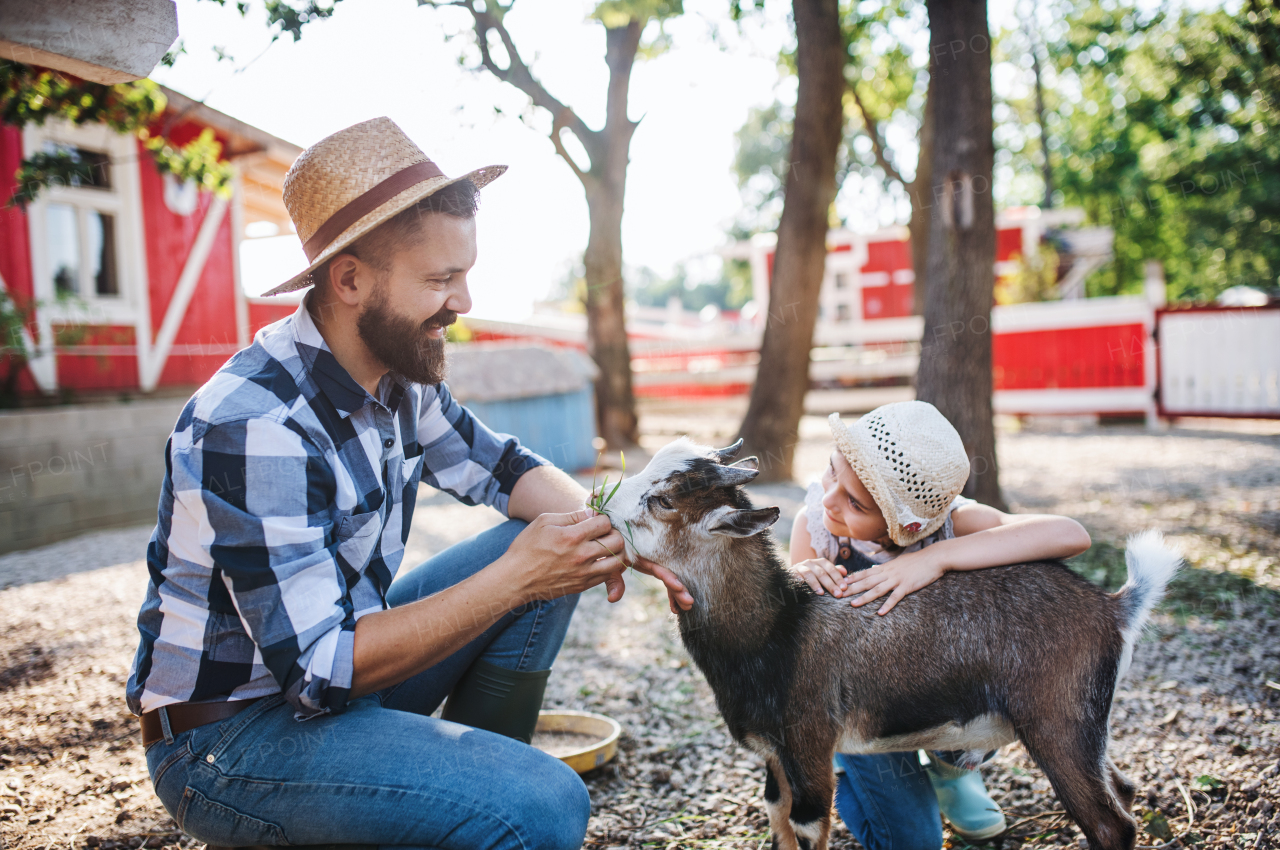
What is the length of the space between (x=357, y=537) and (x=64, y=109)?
4494mm

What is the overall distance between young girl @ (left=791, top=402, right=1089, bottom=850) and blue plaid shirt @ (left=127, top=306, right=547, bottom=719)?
1421 mm

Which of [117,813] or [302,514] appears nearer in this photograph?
[302,514]

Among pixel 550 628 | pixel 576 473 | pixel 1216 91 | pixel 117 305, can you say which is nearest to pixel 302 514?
pixel 550 628

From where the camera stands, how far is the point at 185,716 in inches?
77.4

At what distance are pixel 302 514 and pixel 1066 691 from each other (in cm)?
211

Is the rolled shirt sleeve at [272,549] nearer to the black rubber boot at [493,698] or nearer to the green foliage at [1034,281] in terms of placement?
the black rubber boot at [493,698]

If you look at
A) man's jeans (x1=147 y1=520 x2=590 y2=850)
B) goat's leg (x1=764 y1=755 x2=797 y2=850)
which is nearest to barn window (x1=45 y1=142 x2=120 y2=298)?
man's jeans (x1=147 y1=520 x2=590 y2=850)

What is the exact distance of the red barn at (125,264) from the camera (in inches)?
338

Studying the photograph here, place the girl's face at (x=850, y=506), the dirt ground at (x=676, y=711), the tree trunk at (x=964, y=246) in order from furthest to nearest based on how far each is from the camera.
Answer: the tree trunk at (x=964, y=246), the dirt ground at (x=676, y=711), the girl's face at (x=850, y=506)

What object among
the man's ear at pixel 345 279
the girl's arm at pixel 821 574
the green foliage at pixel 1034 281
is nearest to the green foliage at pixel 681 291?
the green foliage at pixel 1034 281

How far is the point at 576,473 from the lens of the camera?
10.4 metres

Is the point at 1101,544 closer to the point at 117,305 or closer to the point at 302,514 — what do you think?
the point at 302,514

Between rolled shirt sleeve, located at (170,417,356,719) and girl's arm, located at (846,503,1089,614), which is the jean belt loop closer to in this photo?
rolled shirt sleeve, located at (170,417,356,719)

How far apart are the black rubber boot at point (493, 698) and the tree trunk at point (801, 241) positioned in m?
6.23
